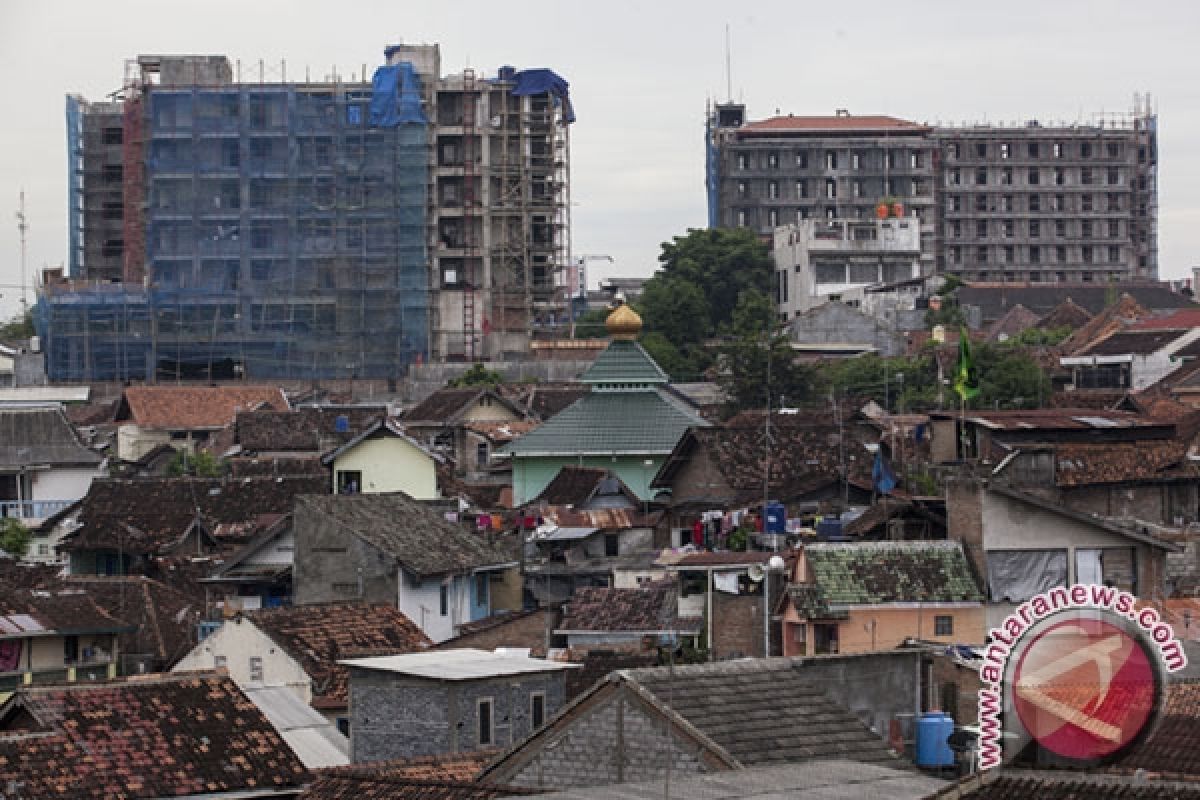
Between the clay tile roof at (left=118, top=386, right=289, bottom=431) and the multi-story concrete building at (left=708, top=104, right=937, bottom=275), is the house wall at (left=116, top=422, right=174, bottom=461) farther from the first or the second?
the multi-story concrete building at (left=708, top=104, right=937, bottom=275)

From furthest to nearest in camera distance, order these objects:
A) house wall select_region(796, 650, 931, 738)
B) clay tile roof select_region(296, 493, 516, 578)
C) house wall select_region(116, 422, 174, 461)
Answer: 1. house wall select_region(116, 422, 174, 461)
2. clay tile roof select_region(296, 493, 516, 578)
3. house wall select_region(796, 650, 931, 738)

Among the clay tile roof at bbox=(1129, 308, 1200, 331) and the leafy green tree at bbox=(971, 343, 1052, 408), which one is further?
the clay tile roof at bbox=(1129, 308, 1200, 331)

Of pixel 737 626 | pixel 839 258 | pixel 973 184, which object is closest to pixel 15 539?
pixel 737 626

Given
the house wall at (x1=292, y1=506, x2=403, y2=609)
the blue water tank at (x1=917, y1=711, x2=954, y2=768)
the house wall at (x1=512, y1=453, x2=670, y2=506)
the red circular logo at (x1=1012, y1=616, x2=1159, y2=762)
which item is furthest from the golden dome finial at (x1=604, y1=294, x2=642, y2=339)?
the red circular logo at (x1=1012, y1=616, x2=1159, y2=762)

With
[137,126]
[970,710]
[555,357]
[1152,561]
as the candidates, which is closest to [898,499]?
[1152,561]

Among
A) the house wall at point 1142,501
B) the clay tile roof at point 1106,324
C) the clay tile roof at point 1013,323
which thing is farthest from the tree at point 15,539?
the clay tile roof at point 1013,323

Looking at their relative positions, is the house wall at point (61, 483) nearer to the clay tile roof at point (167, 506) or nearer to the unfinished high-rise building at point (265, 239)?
the clay tile roof at point (167, 506)

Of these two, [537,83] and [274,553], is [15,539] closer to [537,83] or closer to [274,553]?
[274,553]

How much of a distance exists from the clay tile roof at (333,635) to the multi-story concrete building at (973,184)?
100040mm

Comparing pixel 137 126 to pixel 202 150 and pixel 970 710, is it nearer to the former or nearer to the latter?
pixel 202 150

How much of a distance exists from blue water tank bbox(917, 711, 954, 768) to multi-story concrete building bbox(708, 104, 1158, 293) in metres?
112

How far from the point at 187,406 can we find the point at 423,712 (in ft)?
172

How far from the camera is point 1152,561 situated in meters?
31.7

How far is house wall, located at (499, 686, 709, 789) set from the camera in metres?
17.2
